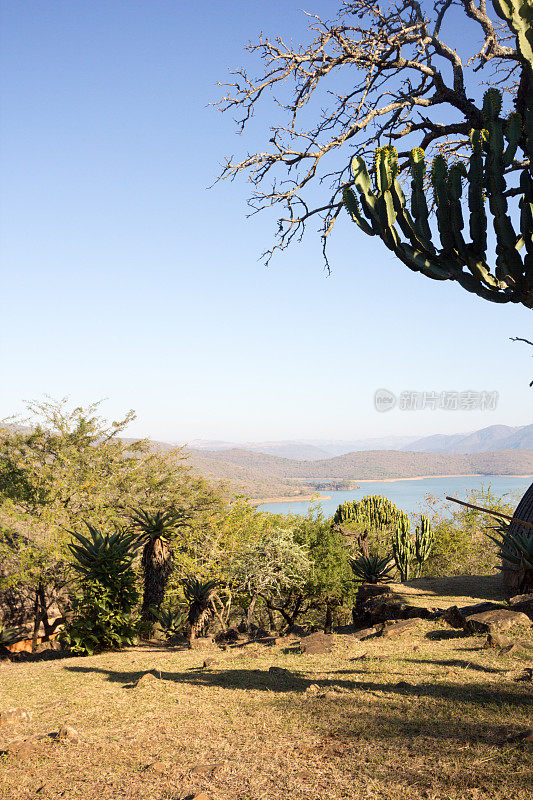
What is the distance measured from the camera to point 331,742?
4.98 metres

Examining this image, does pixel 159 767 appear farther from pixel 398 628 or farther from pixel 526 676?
pixel 398 628

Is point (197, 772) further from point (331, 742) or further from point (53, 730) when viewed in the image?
point (53, 730)

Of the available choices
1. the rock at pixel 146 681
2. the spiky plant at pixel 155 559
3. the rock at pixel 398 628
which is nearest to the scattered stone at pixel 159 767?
the rock at pixel 146 681

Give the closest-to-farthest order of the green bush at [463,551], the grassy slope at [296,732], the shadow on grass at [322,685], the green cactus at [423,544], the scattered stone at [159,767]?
the grassy slope at [296,732] < the scattered stone at [159,767] < the shadow on grass at [322,685] < the green cactus at [423,544] < the green bush at [463,551]

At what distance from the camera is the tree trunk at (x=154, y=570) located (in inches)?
531

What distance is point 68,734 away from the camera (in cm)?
557

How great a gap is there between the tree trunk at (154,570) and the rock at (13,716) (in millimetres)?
6820

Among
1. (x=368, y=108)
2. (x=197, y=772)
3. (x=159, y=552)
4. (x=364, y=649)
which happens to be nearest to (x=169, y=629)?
(x=159, y=552)

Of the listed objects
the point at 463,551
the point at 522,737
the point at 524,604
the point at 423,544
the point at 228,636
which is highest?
the point at 522,737

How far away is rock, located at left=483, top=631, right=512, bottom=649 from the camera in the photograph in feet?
25.9


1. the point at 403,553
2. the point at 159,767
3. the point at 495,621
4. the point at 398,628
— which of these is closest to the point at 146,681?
the point at 159,767

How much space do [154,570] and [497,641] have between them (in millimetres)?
8412

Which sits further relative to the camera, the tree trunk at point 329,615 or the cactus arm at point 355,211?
the tree trunk at point 329,615

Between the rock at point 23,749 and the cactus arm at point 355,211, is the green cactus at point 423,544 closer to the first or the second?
the cactus arm at point 355,211
